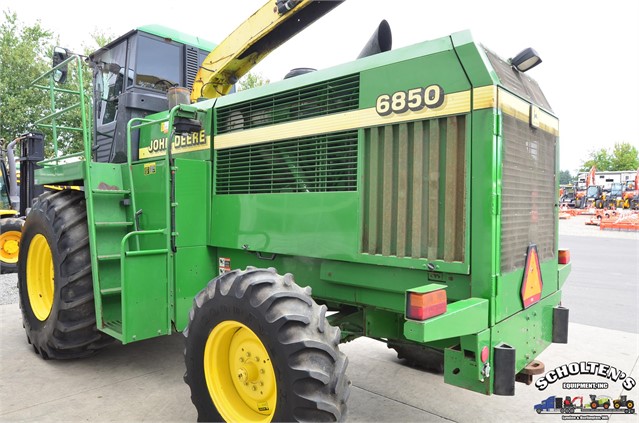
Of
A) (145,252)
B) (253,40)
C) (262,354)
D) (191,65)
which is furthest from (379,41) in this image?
(191,65)

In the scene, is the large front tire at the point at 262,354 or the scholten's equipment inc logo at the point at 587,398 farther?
the scholten's equipment inc logo at the point at 587,398

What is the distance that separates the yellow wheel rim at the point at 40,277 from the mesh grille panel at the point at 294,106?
2.38 metres

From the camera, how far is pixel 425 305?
219 cm

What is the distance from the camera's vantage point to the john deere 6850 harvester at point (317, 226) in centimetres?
246

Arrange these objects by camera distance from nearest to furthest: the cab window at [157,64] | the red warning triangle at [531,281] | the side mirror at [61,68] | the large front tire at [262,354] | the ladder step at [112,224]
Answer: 1. the large front tire at [262,354]
2. the red warning triangle at [531,281]
3. the ladder step at [112,224]
4. the side mirror at [61,68]
5. the cab window at [157,64]

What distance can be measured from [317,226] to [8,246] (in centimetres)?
889

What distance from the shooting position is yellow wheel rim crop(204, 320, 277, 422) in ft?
8.77

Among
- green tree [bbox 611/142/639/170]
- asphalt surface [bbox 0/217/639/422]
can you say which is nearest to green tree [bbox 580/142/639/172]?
green tree [bbox 611/142/639/170]

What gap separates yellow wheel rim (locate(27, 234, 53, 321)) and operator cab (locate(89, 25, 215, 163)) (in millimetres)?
1108

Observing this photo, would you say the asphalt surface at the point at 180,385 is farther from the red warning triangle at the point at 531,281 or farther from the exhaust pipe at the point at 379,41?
the exhaust pipe at the point at 379,41

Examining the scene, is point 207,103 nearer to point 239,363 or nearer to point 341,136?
point 341,136

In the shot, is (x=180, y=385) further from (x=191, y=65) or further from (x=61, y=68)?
(x=191, y=65)

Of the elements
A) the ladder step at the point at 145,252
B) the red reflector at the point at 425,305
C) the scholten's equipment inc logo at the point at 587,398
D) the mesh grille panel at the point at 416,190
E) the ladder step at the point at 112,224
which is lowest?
the scholten's equipment inc logo at the point at 587,398

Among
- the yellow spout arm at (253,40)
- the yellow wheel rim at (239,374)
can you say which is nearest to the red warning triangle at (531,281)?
the yellow wheel rim at (239,374)
